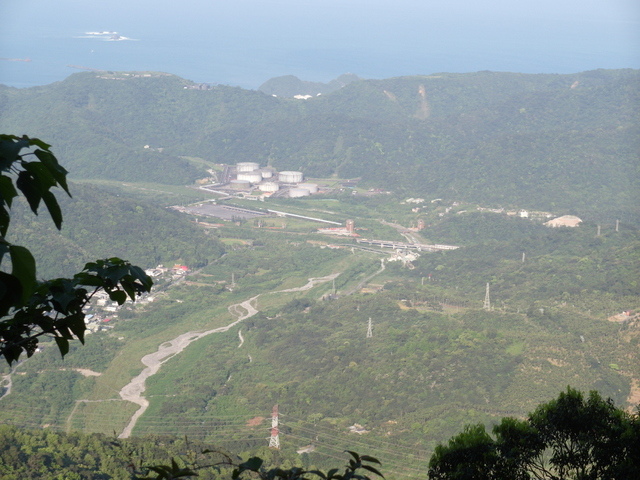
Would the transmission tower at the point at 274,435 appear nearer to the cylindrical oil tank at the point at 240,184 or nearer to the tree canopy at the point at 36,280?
the tree canopy at the point at 36,280

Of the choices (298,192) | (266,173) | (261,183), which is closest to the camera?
(298,192)

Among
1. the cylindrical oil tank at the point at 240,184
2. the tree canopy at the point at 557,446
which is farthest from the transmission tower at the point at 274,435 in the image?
the cylindrical oil tank at the point at 240,184

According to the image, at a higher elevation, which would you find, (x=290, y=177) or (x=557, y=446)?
(x=557, y=446)

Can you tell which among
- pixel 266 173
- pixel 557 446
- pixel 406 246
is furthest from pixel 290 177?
pixel 557 446

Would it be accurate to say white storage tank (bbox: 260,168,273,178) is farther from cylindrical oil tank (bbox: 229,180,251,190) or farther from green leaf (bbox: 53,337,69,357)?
green leaf (bbox: 53,337,69,357)

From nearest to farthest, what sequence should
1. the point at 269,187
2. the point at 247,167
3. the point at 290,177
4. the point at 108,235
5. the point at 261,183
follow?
1. the point at 108,235
2. the point at 269,187
3. the point at 261,183
4. the point at 290,177
5. the point at 247,167

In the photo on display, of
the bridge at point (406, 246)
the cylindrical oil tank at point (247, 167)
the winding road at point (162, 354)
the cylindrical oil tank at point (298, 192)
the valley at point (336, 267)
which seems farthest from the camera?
the cylindrical oil tank at point (247, 167)

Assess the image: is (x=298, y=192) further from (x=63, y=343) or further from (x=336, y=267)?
(x=63, y=343)

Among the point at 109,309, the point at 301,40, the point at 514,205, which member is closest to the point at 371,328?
the point at 109,309
